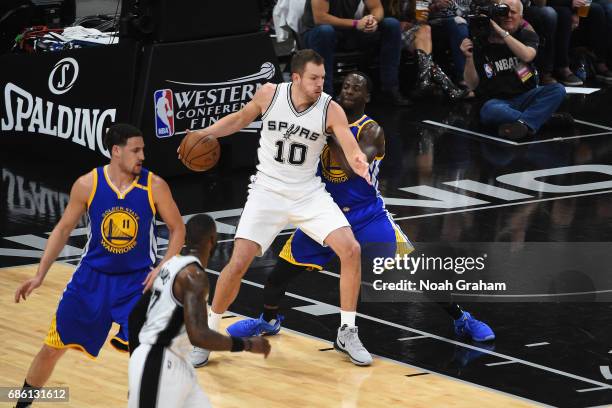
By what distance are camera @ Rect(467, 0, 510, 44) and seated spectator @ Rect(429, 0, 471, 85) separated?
0.19 metres

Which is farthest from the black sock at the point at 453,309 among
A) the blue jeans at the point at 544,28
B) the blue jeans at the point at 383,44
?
the blue jeans at the point at 544,28

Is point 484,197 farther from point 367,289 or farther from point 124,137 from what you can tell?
point 124,137

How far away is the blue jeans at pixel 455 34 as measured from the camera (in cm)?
1644

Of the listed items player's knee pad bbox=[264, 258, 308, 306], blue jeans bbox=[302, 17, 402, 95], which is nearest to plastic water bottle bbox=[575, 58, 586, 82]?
blue jeans bbox=[302, 17, 402, 95]

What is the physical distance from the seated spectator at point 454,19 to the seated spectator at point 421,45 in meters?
0.28

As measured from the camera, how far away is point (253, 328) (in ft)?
29.2

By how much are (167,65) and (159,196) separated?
5509 mm

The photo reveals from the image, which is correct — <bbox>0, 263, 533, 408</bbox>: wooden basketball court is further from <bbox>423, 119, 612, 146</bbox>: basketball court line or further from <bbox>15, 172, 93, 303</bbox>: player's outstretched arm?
<bbox>423, 119, 612, 146</bbox>: basketball court line

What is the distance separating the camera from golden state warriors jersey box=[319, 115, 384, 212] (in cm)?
895

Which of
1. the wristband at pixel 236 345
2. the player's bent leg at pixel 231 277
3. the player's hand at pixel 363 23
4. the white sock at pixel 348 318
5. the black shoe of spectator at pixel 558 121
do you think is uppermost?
the wristband at pixel 236 345

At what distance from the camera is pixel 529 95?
14.9 m

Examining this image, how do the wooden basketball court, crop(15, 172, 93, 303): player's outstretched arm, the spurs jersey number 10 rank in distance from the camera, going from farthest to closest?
the spurs jersey number 10, the wooden basketball court, crop(15, 172, 93, 303): player's outstretched arm

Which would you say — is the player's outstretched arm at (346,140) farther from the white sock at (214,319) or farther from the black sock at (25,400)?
the black sock at (25,400)

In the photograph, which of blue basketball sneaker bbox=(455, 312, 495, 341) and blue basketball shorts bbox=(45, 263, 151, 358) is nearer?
blue basketball shorts bbox=(45, 263, 151, 358)
